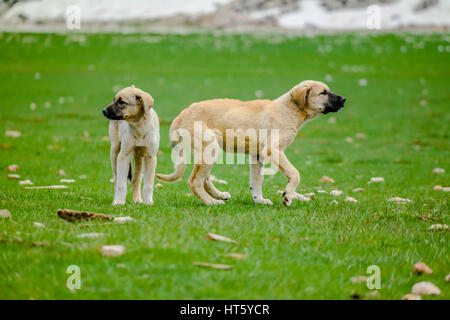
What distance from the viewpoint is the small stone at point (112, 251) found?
15.8 feet

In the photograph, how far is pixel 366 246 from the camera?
5.63m

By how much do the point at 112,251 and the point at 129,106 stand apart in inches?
116

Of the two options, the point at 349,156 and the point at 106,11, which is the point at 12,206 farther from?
the point at 106,11

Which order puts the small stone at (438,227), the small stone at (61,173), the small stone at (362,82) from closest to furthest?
the small stone at (438,227)
the small stone at (61,173)
the small stone at (362,82)

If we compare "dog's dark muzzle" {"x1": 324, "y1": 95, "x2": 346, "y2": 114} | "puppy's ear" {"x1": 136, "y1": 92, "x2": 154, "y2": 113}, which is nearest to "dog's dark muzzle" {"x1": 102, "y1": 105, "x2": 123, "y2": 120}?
"puppy's ear" {"x1": 136, "y1": 92, "x2": 154, "y2": 113}

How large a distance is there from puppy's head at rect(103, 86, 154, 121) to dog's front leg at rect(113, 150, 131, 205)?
1.68 feet

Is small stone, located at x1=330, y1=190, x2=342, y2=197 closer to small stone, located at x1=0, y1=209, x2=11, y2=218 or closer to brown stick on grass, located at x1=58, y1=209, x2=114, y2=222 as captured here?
brown stick on grass, located at x1=58, y1=209, x2=114, y2=222

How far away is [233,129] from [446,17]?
55864 mm

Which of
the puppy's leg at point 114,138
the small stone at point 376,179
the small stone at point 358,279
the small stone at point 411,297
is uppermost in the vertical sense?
the puppy's leg at point 114,138

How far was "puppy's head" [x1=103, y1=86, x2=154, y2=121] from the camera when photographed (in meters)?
7.30
